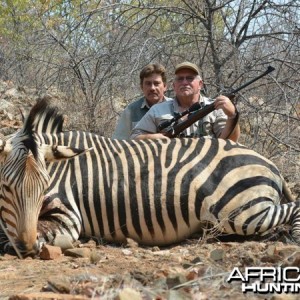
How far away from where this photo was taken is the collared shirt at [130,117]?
6.73 m

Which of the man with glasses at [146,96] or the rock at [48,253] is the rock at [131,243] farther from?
the man with glasses at [146,96]

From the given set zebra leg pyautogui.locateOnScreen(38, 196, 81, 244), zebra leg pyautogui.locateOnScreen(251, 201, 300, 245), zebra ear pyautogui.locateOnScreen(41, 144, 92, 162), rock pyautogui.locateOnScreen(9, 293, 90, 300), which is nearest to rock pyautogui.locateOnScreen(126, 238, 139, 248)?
zebra leg pyautogui.locateOnScreen(38, 196, 81, 244)

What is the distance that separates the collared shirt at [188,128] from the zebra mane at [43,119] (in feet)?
3.43

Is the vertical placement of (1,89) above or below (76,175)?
above

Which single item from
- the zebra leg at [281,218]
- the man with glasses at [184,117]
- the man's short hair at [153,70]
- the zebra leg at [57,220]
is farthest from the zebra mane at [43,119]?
the zebra leg at [281,218]

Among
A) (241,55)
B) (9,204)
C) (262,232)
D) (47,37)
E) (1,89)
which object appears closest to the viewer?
(9,204)

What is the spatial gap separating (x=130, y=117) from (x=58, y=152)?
86.7 inches

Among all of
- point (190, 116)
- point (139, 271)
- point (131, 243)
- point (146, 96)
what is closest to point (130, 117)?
point (146, 96)

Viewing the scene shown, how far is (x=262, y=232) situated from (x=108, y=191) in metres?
1.21

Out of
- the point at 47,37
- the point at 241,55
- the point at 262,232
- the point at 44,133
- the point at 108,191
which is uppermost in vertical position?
the point at 47,37

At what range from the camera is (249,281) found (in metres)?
3.03

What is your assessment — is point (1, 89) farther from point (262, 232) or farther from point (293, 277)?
point (293, 277)

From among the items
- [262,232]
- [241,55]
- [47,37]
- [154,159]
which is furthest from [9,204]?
[47,37]

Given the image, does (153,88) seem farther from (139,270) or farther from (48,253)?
(139,270)
